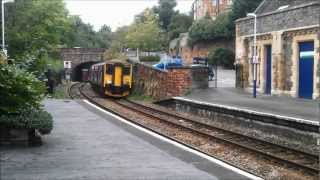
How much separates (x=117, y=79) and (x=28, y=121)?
29.4 m

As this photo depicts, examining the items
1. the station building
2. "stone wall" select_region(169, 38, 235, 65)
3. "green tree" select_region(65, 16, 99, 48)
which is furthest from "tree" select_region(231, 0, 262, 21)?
"green tree" select_region(65, 16, 99, 48)

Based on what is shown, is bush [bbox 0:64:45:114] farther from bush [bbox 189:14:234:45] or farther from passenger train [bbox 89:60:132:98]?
bush [bbox 189:14:234:45]

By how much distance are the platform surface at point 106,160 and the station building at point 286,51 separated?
520 inches

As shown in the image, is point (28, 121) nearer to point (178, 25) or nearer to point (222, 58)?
point (222, 58)

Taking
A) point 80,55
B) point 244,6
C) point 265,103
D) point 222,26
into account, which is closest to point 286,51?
point 265,103

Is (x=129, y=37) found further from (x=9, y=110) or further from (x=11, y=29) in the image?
(x=9, y=110)

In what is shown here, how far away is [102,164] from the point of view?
10.8 metres

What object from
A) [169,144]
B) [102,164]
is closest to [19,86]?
[102,164]

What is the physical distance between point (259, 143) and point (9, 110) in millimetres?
7020

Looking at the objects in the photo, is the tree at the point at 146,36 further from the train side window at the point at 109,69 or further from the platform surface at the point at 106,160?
the platform surface at the point at 106,160

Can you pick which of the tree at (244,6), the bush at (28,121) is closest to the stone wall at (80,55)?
the tree at (244,6)

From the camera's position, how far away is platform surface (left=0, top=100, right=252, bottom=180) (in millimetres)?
9766

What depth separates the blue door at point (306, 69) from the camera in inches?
1072

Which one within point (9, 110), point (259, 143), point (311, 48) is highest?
point (311, 48)
